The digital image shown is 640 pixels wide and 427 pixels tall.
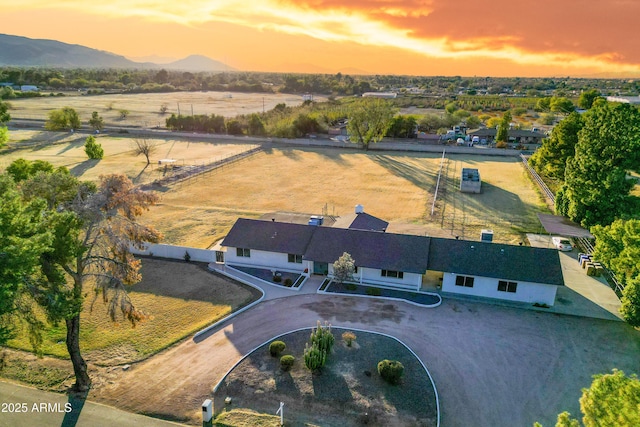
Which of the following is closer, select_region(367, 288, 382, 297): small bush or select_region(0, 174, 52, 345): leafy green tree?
select_region(0, 174, 52, 345): leafy green tree

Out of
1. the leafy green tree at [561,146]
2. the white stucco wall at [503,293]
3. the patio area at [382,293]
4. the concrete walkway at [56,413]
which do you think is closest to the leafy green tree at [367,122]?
the leafy green tree at [561,146]

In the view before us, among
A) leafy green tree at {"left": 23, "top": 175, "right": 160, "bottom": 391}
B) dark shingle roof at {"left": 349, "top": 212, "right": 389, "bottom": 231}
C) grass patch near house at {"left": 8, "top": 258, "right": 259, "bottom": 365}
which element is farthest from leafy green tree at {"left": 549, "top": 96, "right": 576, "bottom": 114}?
leafy green tree at {"left": 23, "top": 175, "right": 160, "bottom": 391}

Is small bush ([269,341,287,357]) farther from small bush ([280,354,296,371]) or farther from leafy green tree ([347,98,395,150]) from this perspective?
leafy green tree ([347,98,395,150])

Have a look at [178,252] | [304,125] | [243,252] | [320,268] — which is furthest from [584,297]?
[304,125]

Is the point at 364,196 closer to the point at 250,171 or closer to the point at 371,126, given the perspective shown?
the point at 250,171

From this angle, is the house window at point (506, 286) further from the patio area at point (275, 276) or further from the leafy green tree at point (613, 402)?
the leafy green tree at point (613, 402)

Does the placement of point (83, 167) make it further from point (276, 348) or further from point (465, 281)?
point (465, 281)
